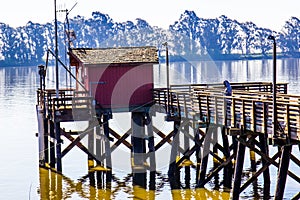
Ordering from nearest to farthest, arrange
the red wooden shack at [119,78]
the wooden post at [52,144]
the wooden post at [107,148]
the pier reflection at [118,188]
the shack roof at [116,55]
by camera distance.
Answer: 1. the pier reflection at [118,188]
2. the wooden post at [107,148]
3. the red wooden shack at [119,78]
4. the shack roof at [116,55]
5. the wooden post at [52,144]

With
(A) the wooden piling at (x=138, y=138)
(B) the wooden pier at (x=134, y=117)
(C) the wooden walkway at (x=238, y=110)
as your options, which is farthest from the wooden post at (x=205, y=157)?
(A) the wooden piling at (x=138, y=138)

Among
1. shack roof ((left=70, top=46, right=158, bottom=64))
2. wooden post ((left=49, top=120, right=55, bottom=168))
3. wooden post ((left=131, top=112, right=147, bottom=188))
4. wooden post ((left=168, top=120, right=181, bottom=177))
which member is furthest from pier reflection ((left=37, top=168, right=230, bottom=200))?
shack roof ((left=70, top=46, right=158, bottom=64))

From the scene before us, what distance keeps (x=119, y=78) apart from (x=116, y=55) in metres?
1.38

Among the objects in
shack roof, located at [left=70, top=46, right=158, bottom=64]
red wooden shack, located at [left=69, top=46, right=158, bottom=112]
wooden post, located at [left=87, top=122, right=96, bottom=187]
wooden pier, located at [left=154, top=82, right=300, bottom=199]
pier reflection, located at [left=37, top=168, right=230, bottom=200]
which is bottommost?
pier reflection, located at [left=37, top=168, right=230, bottom=200]

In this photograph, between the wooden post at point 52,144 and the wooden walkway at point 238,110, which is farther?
the wooden post at point 52,144

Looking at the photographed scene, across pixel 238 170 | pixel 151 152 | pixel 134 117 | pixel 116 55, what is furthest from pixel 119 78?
pixel 238 170

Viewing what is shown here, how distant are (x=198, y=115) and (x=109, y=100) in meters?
6.15

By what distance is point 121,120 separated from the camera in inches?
2329

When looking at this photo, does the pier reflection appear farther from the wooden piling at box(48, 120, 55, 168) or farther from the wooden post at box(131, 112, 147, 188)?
the wooden post at box(131, 112, 147, 188)

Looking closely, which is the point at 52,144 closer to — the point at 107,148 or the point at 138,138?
the point at 107,148

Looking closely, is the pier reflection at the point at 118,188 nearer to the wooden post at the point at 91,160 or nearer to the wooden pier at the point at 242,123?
the wooden post at the point at 91,160

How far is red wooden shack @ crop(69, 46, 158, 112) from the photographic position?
34750 millimetres

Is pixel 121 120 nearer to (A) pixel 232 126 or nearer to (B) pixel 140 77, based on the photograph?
(B) pixel 140 77

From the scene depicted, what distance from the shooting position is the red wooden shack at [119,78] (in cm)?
3475
